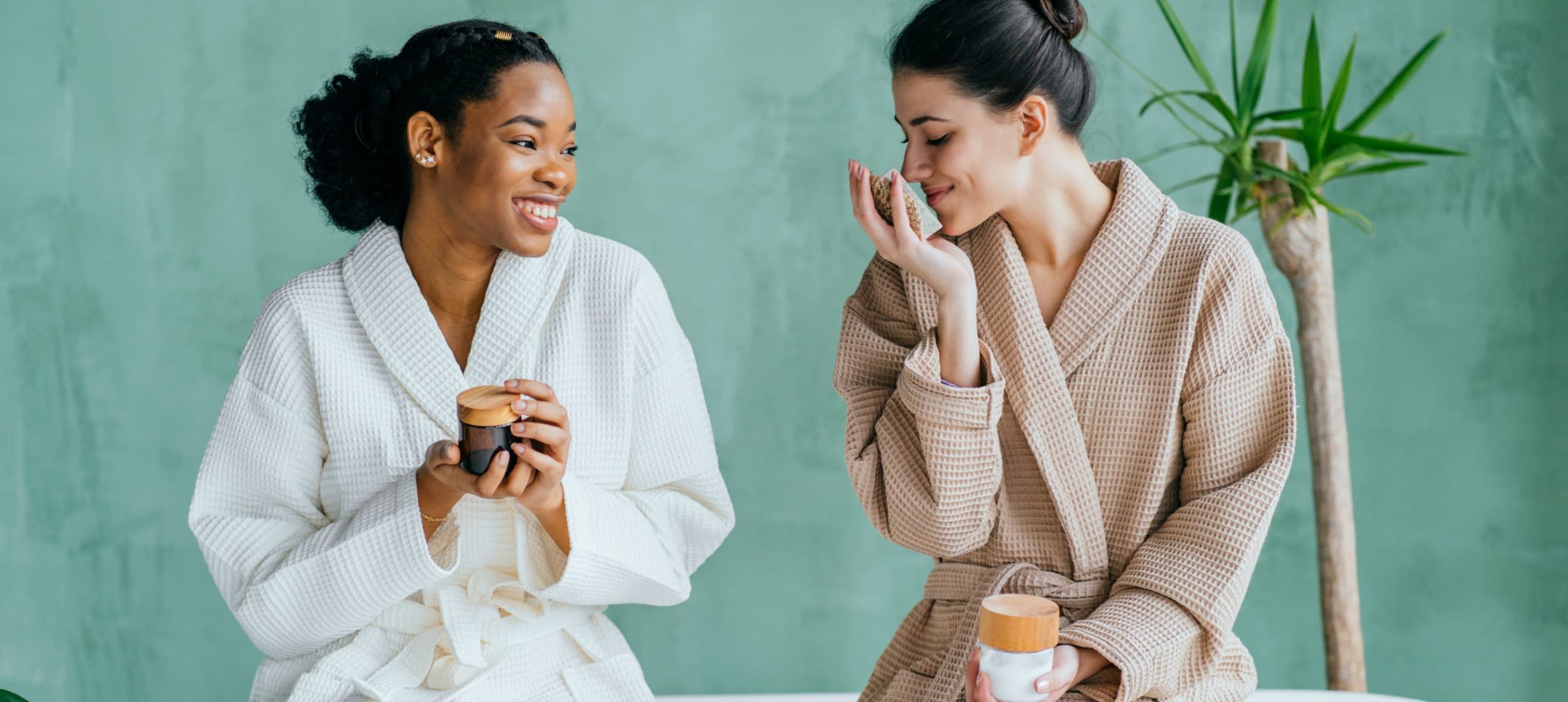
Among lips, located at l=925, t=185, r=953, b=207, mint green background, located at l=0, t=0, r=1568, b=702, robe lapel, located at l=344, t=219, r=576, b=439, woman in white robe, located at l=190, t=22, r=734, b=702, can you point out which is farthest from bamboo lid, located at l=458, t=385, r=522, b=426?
mint green background, located at l=0, t=0, r=1568, b=702

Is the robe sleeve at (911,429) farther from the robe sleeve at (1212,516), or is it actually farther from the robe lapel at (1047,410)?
the robe sleeve at (1212,516)

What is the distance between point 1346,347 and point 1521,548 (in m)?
0.64

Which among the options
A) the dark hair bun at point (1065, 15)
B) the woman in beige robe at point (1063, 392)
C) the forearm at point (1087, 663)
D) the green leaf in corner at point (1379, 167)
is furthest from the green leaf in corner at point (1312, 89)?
the forearm at point (1087, 663)

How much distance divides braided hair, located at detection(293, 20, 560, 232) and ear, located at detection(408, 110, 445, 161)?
0.01 m

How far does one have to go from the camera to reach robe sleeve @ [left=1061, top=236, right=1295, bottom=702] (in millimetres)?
1658

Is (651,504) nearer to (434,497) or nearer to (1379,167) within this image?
(434,497)

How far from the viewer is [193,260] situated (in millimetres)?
2805

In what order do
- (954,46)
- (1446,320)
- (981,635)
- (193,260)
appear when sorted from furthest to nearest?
(1446,320), (193,260), (954,46), (981,635)

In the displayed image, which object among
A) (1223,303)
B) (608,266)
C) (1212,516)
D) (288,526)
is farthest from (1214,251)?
(288,526)

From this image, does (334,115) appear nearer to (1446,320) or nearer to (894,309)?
(894,309)

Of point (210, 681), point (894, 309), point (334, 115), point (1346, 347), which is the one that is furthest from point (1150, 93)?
point (210, 681)

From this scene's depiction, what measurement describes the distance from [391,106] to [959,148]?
31.1 inches

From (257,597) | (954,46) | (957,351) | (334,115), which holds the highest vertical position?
(954,46)

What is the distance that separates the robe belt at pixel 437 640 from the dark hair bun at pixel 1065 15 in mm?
1056
